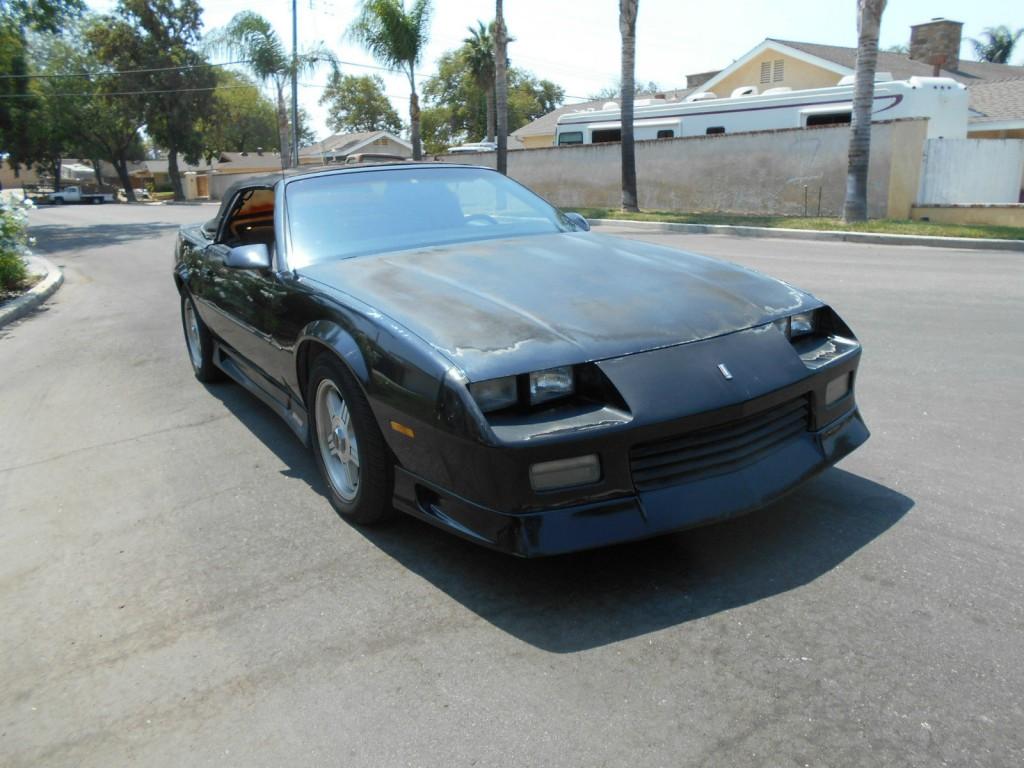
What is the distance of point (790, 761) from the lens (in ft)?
7.20

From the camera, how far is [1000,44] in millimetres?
55719

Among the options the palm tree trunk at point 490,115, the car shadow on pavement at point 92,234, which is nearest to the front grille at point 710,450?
the car shadow on pavement at point 92,234

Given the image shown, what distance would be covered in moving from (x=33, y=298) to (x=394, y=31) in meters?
22.7

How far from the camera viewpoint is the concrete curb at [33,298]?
10203 millimetres

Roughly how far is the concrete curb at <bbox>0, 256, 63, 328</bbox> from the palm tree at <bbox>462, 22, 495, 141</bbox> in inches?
1297

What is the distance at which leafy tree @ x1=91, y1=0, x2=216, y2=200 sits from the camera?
51.7 m

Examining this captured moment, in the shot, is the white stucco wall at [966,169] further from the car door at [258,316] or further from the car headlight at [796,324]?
the car headlight at [796,324]

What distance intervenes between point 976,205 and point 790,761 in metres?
18.4

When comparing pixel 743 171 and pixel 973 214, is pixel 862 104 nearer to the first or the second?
pixel 973 214

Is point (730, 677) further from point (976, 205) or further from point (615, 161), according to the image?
point (615, 161)

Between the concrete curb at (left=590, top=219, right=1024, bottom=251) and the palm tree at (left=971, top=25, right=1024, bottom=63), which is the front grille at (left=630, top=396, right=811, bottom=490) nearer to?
the concrete curb at (left=590, top=219, right=1024, bottom=251)

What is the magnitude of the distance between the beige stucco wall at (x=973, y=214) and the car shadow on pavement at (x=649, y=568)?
16345 millimetres

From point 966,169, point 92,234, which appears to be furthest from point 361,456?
point 92,234

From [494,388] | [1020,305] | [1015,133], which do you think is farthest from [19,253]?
[1015,133]
